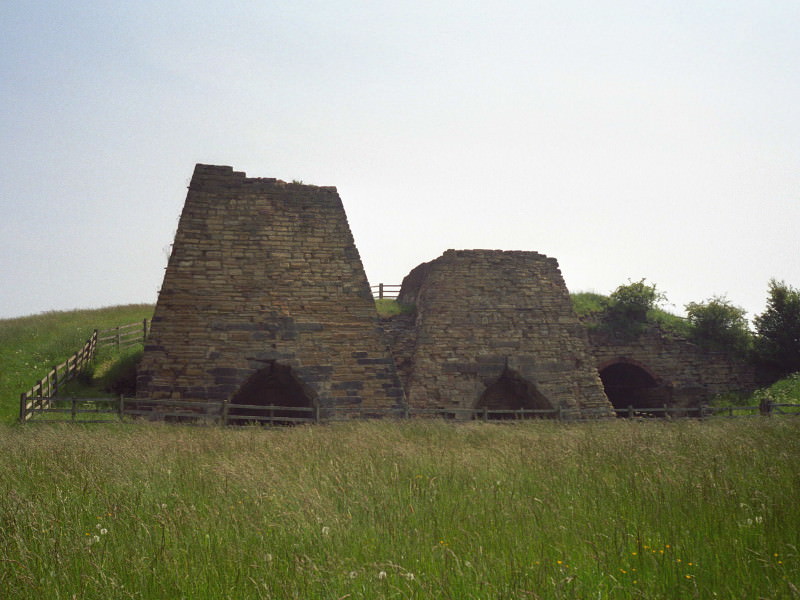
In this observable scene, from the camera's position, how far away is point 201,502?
4781mm

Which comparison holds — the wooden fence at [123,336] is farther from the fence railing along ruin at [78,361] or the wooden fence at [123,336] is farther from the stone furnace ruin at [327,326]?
the stone furnace ruin at [327,326]

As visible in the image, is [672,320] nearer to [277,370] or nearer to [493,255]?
[493,255]

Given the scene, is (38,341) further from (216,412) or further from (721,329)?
(721,329)

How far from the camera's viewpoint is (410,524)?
4.10 metres

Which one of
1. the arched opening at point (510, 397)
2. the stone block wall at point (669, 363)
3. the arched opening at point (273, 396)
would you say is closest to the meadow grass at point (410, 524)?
the arched opening at point (273, 396)

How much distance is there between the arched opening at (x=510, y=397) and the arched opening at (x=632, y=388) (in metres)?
4.41

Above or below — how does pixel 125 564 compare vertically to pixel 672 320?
below

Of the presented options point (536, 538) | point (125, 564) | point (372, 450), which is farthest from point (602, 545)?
point (372, 450)

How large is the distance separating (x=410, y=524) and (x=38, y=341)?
21.0m

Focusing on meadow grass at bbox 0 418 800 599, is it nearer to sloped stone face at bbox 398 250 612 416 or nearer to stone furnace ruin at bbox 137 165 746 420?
stone furnace ruin at bbox 137 165 746 420

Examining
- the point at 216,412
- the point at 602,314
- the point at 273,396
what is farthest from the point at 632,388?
the point at 216,412

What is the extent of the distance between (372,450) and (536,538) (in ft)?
13.1

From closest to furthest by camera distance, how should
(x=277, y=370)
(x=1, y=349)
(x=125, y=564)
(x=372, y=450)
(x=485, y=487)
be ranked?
(x=125, y=564) → (x=485, y=487) → (x=372, y=450) → (x=277, y=370) → (x=1, y=349)

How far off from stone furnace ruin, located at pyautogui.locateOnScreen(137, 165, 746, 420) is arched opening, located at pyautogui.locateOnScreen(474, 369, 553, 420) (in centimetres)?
4
